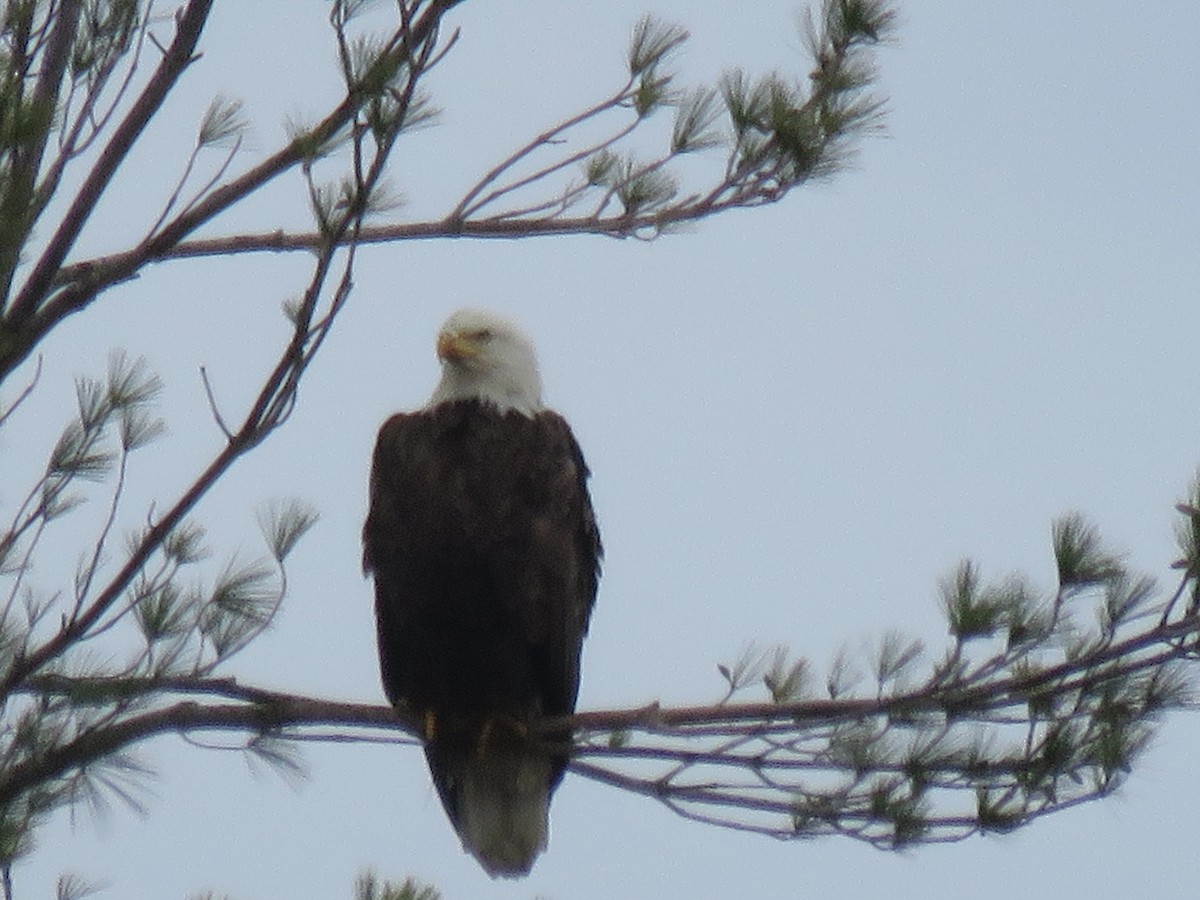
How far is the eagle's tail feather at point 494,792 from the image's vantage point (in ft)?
13.9

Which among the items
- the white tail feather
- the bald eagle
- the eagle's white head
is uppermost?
the eagle's white head

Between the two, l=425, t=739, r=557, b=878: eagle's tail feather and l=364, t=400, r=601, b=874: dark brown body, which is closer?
l=364, t=400, r=601, b=874: dark brown body

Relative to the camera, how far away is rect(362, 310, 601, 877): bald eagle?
3.95 meters

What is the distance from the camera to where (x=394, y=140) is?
2.81 m

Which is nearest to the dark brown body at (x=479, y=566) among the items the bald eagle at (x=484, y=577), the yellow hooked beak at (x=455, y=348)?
the bald eagle at (x=484, y=577)

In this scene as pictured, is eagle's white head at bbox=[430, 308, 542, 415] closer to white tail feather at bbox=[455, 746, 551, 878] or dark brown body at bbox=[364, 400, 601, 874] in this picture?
dark brown body at bbox=[364, 400, 601, 874]

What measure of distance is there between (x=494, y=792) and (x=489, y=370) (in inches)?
33.9

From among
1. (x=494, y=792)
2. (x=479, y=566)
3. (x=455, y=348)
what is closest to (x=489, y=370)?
(x=455, y=348)

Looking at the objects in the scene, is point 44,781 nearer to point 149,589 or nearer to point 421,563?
point 149,589

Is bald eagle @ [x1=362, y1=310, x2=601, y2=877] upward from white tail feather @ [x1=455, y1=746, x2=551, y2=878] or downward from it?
upward

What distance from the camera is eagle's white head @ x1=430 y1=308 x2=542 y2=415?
425 centimetres

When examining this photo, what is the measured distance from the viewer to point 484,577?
3.94 meters

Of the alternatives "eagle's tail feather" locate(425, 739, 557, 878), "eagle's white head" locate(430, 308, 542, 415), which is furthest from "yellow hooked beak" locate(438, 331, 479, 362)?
"eagle's tail feather" locate(425, 739, 557, 878)

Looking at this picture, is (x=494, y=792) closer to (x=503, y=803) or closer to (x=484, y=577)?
(x=503, y=803)
